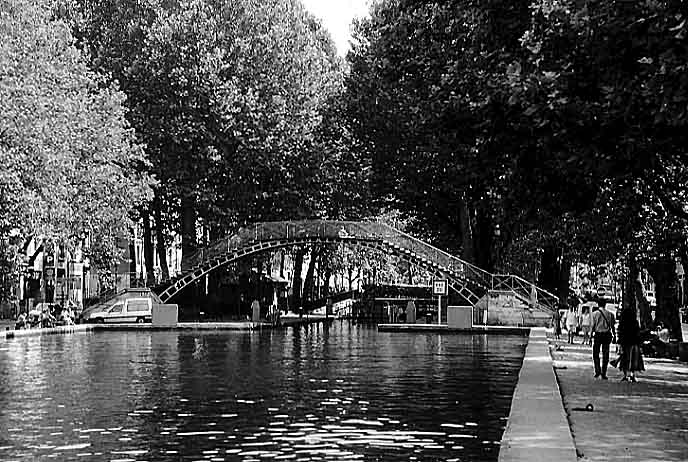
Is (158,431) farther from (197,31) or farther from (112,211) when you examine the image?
(197,31)

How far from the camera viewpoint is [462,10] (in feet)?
80.8

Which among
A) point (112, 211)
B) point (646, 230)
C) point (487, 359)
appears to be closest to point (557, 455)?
point (487, 359)

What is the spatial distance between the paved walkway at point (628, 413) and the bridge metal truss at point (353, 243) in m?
32.9

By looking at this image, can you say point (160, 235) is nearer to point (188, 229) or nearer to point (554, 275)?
point (188, 229)

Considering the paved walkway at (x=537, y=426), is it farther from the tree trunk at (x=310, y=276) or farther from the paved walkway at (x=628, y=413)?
the tree trunk at (x=310, y=276)

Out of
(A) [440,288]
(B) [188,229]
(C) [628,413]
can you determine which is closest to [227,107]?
(B) [188,229]

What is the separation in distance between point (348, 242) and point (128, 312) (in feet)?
38.2

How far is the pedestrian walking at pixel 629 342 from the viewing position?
26.3 m

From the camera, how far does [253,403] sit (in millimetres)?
21641

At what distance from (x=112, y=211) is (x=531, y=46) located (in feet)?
141

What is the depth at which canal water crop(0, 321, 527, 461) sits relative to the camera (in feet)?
51.6

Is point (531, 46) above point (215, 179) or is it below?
below

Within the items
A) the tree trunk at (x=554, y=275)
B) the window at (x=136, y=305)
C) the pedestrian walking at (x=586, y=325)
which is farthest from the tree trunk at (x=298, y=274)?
the pedestrian walking at (x=586, y=325)

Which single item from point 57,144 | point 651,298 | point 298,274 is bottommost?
point 651,298
